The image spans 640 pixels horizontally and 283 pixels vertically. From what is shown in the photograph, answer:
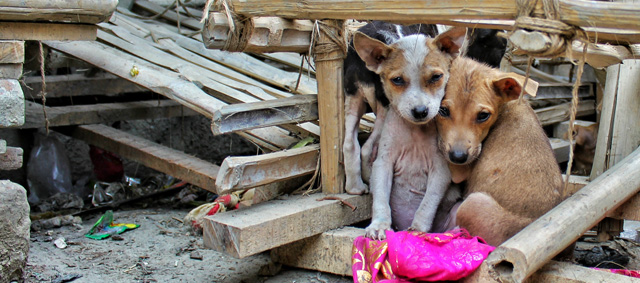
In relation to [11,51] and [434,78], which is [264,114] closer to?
Result: [434,78]

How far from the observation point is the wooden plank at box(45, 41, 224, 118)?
4613 mm

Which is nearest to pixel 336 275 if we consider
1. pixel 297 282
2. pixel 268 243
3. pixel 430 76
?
pixel 297 282

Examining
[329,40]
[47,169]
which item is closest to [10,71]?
[329,40]

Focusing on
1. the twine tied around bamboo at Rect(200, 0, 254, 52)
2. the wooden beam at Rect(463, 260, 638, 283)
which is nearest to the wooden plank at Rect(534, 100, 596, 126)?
the wooden beam at Rect(463, 260, 638, 283)

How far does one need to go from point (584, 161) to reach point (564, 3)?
3.96 m

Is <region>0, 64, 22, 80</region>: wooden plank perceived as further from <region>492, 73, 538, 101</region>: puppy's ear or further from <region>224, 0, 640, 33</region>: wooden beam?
<region>492, 73, 538, 101</region>: puppy's ear

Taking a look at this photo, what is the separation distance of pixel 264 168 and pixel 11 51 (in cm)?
167

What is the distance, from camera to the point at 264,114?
13.7 ft

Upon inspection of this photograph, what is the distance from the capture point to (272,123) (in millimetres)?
4203

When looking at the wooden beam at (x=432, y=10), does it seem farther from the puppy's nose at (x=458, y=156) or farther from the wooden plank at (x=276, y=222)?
the wooden plank at (x=276, y=222)

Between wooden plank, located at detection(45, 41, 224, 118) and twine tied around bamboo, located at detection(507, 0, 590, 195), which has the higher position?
twine tied around bamboo, located at detection(507, 0, 590, 195)

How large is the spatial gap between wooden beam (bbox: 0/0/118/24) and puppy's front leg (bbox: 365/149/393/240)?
204 cm

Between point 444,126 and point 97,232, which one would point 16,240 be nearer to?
point 97,232

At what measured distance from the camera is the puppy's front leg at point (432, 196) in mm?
4258
